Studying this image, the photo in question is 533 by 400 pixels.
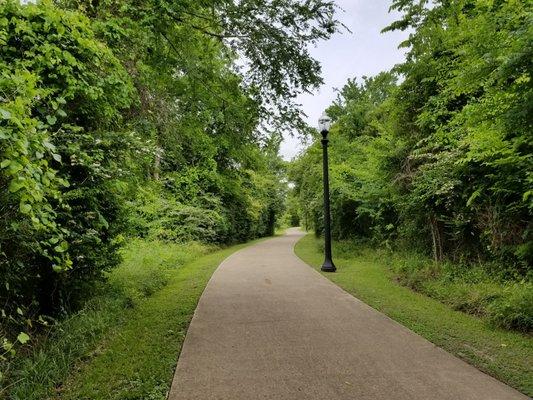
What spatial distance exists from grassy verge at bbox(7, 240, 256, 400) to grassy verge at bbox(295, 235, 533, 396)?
3453 mm

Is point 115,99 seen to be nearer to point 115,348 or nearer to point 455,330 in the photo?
point 115,348

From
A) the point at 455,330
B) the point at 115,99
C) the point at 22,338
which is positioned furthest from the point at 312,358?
the point at 115,99

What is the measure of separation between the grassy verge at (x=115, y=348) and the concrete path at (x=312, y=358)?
0.26 meters

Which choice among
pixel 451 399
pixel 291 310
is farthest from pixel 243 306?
pixel 451 399

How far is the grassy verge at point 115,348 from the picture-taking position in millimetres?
3453

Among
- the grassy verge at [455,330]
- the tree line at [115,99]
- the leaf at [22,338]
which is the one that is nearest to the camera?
the leaf at [22,338]

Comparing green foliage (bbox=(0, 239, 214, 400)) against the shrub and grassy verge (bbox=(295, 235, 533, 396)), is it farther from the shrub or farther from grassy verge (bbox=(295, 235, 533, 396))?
the shrub

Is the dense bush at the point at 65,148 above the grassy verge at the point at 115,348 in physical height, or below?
above

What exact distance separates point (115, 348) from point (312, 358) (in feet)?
8.25

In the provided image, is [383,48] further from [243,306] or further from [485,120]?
[243,306]

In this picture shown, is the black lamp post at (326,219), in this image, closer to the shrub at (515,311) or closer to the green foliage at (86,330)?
the green foliage at (86,330)

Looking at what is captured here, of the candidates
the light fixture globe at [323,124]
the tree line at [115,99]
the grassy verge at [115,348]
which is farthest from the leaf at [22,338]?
the light fixture globe at [323,124]

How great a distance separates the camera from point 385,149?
11234mm

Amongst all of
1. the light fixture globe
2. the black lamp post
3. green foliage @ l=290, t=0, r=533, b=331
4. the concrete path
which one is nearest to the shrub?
green foliage @ l=290, t=0, r=533, b=331
